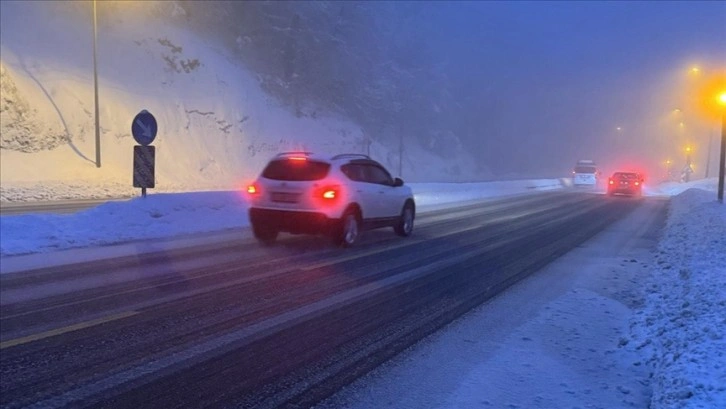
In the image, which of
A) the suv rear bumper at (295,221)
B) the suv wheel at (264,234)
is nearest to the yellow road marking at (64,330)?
the suv rear bumper at (295,221)

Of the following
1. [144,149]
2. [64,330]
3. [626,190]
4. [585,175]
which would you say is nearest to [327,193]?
[64,330]

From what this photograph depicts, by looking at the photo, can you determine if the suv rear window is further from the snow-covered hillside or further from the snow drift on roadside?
the snow-covered hillside

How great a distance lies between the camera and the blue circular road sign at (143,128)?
45.7 ft

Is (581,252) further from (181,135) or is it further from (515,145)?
(515,145)

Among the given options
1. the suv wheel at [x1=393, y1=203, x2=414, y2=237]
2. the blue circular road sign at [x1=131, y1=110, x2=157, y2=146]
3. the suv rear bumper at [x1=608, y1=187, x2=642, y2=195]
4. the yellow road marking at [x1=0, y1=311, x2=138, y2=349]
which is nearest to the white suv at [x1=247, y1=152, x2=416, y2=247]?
the suv wheel at [x1=393, y1=203, x2=414, y2=237]

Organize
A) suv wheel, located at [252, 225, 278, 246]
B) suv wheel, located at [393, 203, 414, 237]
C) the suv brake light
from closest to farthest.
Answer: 1. the suv brake light
2. suv wheel, located at [252, 225, 278, 246]
3. suv wheel, located at [393, 203, 414, 237]

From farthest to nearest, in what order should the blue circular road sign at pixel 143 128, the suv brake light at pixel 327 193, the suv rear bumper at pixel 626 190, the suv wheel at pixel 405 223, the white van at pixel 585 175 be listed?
the white van at pixel 585 175
the suv rear bumper at pixel 626 190
the blue circular road sign at pixel 143 128
the suv wheel at pixel 405 223
the suv brake light at pixel 327 193

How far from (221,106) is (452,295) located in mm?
42333

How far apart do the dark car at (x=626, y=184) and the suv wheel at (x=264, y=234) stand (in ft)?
106

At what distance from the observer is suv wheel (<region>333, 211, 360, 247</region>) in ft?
36.8

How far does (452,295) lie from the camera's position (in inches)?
288

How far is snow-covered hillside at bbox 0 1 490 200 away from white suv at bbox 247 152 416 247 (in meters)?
18.8

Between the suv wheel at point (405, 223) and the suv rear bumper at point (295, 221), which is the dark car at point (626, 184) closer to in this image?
the suv wheel at point (405, 223)

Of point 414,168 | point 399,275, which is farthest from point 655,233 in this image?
point 414,168
